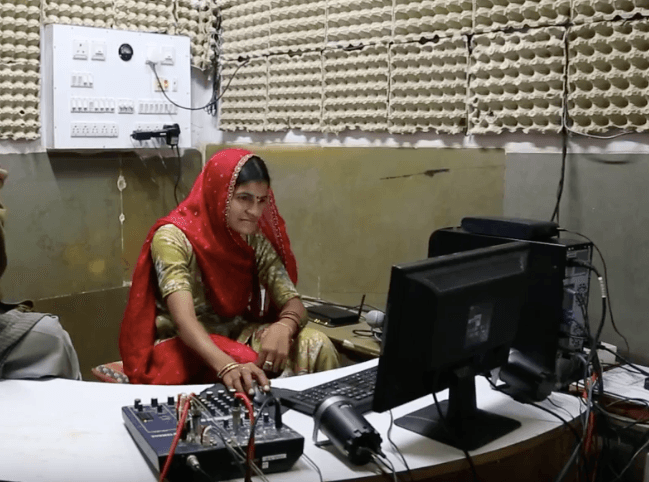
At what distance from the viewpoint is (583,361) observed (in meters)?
2.00

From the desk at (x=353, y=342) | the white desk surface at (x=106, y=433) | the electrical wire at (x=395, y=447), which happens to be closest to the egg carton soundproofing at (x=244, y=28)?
the desk at (x=353, y=342)

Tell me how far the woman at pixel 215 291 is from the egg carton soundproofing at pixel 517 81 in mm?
914

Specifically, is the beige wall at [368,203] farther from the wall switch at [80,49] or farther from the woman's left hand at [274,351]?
the wall switch at [80,49]

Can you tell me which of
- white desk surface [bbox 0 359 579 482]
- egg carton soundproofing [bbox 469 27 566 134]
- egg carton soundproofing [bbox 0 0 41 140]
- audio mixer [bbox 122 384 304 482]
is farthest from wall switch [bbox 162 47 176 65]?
audio mixer [bbox 122 384 304 482]

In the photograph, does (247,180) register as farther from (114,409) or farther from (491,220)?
(114,409)

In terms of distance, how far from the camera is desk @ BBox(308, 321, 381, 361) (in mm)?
2715

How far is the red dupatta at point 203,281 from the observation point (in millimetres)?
2531

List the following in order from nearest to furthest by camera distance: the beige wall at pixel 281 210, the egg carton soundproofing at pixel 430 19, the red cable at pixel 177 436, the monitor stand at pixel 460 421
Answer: the red cable at pixel 177 436 → the monitor stand at pixel 460 421 → the egg carton soundproofing at pixel 430 19 → the beige wall at pixel 281 210

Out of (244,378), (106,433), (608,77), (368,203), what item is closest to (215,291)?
(244,378)

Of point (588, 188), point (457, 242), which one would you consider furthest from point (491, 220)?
point (588, 188)

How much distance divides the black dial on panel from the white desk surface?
2.09 meters

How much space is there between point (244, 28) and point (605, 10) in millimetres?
1968

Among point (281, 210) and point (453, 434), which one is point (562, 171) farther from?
point (281, 210)

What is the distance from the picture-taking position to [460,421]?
165 cm
